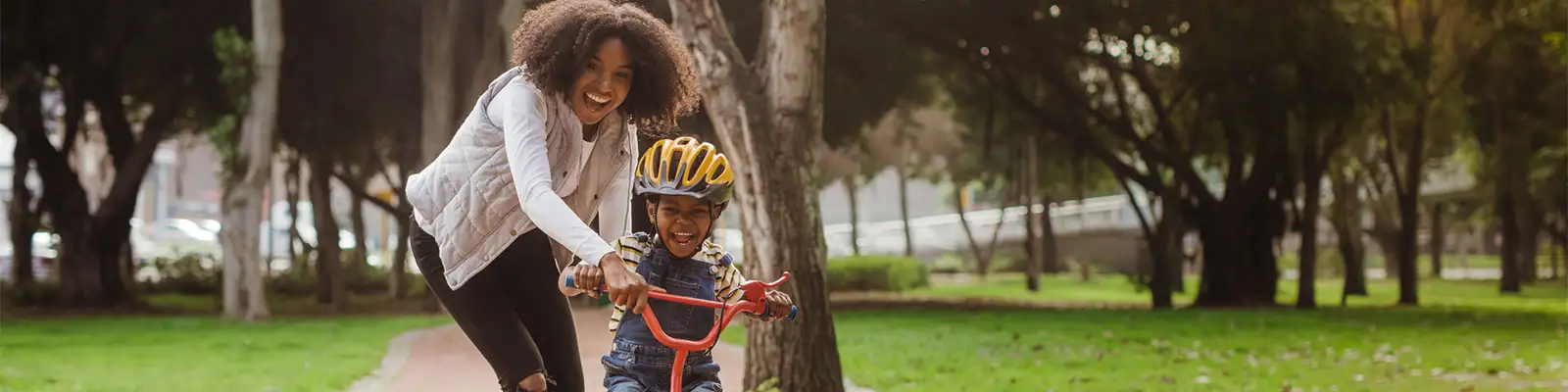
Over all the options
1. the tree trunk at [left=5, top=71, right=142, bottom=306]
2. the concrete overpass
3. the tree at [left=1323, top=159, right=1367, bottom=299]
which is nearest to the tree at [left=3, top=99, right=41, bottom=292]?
the tree trunk at [left=5, top=71, right=142, bottom=306]

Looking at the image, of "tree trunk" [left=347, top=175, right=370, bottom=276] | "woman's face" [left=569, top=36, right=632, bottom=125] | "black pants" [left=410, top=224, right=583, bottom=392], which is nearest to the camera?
"woman's face" [left=569, top=36, right=632, bottom=125]

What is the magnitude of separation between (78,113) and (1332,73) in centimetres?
1703

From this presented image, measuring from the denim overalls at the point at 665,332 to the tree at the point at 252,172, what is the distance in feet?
50.5

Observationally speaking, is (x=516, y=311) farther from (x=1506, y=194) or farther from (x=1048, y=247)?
(x=1048, y=247)

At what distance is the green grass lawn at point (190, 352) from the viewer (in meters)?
10.6

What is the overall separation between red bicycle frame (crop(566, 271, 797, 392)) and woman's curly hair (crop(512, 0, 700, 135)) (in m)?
0.59

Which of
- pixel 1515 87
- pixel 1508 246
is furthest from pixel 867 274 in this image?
pixel 1515 87

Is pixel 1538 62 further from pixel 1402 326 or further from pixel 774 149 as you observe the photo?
pixel 774 149

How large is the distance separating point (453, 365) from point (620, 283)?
848 cm

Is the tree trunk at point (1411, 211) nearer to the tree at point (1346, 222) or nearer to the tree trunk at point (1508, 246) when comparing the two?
the tree at point (1346, 222)

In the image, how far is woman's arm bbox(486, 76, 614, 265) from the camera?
300 cm

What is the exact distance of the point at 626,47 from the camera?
136 inches

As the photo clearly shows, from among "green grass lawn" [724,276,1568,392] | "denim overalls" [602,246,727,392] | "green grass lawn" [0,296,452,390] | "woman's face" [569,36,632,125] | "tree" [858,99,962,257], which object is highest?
"tree" [858,99,962,257]

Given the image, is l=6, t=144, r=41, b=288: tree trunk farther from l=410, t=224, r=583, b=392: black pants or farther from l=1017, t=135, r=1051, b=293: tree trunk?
l=410, t=224, r=583, b=392: black pants
